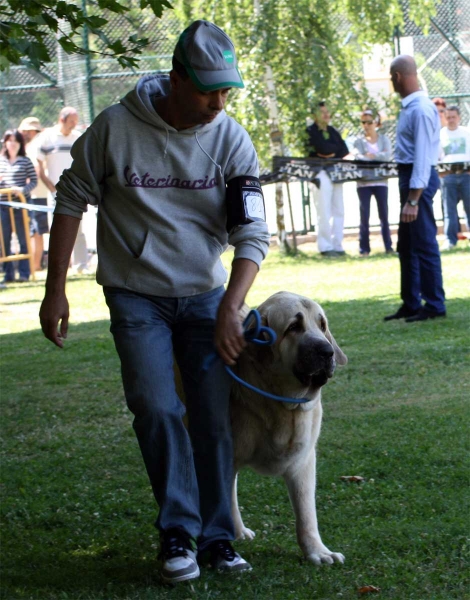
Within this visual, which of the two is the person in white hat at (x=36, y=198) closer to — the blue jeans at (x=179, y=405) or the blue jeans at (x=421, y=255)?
the blue jeans at (x=421, y=255)

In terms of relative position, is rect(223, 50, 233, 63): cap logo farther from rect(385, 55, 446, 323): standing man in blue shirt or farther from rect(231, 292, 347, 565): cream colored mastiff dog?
rect(385, 55, 446, 323): standing man in blue shirt

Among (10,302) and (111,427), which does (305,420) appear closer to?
(111,427)

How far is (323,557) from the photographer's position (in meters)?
3.96

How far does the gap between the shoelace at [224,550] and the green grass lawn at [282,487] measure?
86 mm

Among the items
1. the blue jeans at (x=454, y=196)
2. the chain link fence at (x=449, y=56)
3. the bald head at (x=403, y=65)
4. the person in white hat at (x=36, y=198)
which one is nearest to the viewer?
the bald head at (x=403, y=65)

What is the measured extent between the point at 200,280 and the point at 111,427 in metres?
2.96

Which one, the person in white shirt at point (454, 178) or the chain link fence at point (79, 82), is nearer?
the person in white shirt at point (454, 178)

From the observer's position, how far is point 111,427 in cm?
653

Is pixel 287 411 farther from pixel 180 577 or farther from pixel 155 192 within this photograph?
pixel 155 192

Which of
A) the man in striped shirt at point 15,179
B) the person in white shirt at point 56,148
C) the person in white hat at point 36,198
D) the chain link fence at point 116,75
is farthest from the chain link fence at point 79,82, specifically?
the man in striped shirt at point 15,179

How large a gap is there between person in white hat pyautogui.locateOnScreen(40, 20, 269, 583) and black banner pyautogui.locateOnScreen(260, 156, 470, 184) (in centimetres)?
1156

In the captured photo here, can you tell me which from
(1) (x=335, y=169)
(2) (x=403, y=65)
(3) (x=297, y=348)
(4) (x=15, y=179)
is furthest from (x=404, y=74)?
(4) (x=15, y=179)

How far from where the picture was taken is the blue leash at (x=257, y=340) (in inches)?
147

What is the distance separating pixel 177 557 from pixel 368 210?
1222cm
